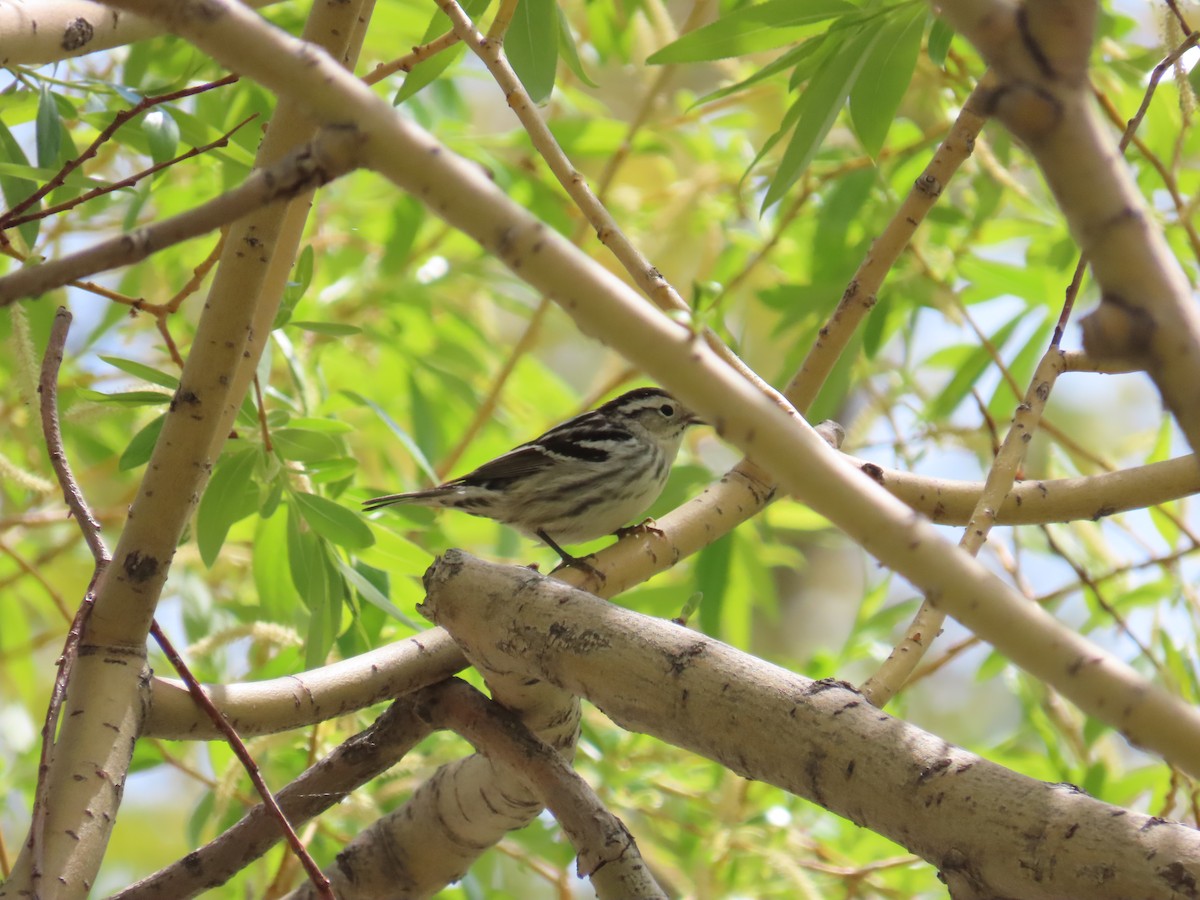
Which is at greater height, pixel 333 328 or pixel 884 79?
pixel 884 79

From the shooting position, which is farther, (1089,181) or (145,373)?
(145,373)

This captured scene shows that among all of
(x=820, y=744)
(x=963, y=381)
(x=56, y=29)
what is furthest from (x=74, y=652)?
(x=963, y=381)

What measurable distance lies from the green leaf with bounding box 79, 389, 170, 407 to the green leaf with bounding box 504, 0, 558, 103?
0.90 metres

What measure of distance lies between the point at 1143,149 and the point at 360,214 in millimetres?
2826

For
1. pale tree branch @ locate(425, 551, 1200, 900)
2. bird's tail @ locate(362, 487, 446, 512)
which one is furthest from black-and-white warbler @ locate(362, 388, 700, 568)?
pale tree branch @ locate(425, 551, 1200, 900)

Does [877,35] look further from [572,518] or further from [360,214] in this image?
[360,214]

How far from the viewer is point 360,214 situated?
175 inches

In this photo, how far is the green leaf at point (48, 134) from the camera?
215 cm

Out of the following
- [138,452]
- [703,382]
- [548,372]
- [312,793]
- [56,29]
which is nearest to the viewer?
[703,382]

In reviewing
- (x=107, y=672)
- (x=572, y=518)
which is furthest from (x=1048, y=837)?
(x=572, y=518)

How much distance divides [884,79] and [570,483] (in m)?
2.13

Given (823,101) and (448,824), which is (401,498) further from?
(823,101)

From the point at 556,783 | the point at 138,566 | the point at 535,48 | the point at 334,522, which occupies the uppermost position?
the point at 535,48

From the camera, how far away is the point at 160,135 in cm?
221
